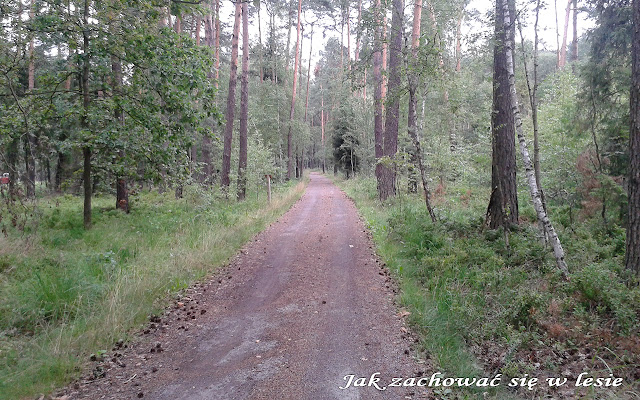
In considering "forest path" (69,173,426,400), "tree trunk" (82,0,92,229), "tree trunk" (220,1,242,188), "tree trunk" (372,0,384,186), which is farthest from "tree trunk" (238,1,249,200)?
"forest path" (69,173,426,400)

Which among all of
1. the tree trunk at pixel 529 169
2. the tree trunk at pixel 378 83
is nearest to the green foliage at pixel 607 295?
the tree trunk at pixel 529 169

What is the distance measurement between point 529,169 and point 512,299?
255cm

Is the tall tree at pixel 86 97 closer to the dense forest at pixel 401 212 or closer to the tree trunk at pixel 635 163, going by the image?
→ the dense forest at pixel 401 212

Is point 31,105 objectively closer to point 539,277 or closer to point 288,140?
point 539,277

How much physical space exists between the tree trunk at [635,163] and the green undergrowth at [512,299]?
1.07ft

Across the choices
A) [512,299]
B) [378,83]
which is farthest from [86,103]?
[512,299]

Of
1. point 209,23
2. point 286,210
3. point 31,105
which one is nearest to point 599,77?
point 286,210

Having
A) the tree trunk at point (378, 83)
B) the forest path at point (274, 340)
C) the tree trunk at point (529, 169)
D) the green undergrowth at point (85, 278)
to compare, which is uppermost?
the tree trunk at point (378, 83)

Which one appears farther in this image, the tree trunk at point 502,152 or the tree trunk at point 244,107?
the tree trunk at point 244,107

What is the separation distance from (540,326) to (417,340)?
4.99ft

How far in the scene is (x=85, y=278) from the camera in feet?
18.2

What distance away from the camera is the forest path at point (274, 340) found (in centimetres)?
350

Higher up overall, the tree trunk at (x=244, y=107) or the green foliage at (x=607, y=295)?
the tree trunk at (x=244, y=107)

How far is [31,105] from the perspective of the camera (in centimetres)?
873
